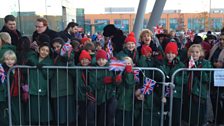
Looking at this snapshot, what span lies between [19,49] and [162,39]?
3991 millimetres

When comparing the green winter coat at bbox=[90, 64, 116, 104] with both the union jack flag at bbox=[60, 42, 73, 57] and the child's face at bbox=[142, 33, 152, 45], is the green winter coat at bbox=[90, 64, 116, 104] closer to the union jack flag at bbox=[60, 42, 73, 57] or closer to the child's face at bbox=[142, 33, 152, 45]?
the union jack flag at bbox=[60, 42, 73, 57]

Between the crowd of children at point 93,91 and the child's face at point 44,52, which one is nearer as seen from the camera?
the crowd of children at point 93,91

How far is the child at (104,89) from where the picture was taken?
16.1ft

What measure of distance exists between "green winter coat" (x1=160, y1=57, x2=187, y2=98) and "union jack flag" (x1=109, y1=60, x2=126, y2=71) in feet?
2.22

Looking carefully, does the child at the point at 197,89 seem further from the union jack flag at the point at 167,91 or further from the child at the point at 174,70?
the union jack flag at the point at 167,91

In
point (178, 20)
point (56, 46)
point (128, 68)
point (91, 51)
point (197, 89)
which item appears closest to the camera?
point (128, 68)

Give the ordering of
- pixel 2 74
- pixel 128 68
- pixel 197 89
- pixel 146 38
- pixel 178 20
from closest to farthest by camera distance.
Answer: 1. pixel 128 68
2. pixel 2 74
3. pixel 197 89
4. pixel 146 38
5. pixel 178 20

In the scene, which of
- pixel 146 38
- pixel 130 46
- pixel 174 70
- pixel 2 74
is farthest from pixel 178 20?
pixel 2 74

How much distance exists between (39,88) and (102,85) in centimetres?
105

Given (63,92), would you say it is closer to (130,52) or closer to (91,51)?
(91,51)

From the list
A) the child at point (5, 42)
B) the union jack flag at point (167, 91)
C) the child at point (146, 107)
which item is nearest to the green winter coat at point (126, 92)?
the child at point (146, 107)

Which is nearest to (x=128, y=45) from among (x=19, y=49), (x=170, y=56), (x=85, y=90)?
(x=170, y=56)

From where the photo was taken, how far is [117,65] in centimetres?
479

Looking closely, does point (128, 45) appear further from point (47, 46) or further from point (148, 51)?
point (47, 46)
